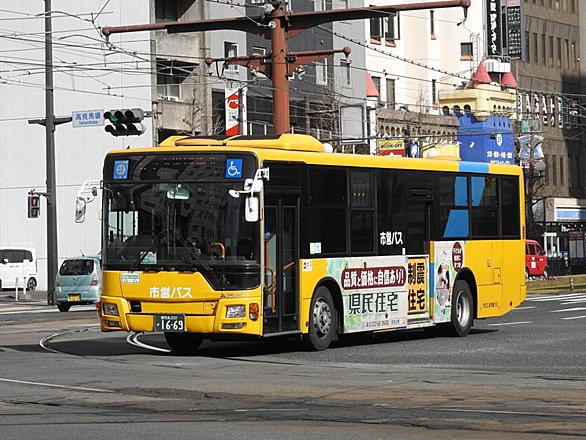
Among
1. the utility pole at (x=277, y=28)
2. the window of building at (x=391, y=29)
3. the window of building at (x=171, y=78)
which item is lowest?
the utility pole at (x=277, y=28)

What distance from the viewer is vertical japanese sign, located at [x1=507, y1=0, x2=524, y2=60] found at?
8800 centimetres

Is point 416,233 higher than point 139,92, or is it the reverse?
point 139,92

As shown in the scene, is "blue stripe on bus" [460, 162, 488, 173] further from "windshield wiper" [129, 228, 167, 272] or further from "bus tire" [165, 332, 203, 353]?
"windshield wiper" [129, 228, 167, 272]

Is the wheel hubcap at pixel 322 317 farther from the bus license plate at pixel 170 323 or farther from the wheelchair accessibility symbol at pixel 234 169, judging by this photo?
the wheelchair accessibility symbol at pixel 234 169

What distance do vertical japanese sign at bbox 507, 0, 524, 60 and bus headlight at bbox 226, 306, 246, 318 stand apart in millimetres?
67986

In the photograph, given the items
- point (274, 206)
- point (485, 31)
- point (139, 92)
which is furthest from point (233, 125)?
point (274, 206)

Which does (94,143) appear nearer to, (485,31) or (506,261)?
(485,31)

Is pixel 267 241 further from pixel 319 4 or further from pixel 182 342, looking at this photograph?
pixel 319 4

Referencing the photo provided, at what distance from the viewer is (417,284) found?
26.6 m

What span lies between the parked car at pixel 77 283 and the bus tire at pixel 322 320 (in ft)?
71.4

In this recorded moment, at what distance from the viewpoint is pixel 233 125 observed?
6203 cm

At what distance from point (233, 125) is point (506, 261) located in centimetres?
3363

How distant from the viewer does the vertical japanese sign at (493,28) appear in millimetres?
86812

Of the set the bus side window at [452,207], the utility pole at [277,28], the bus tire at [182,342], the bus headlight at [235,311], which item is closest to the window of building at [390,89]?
the utility pole at [277,28]
